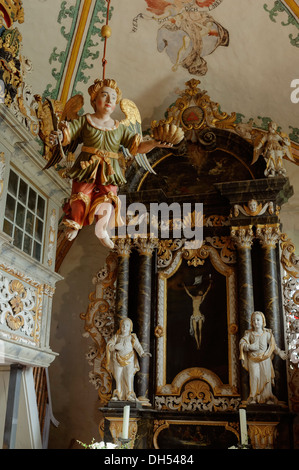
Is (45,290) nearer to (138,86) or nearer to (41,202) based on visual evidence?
(41,202)

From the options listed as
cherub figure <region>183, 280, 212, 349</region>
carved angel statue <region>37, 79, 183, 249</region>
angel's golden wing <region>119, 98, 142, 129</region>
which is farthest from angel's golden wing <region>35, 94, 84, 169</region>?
cherub figure <region>183, 280, 212, 349</region>

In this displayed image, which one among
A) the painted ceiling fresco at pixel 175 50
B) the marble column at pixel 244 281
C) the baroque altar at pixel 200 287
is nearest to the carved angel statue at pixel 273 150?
the baroque altar at pixel 200 287

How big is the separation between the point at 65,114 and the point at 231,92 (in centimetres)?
423

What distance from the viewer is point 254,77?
850cm

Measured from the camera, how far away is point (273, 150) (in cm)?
821

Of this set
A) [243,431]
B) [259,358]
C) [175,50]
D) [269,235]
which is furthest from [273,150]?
[243,431]

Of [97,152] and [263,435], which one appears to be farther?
[263,435]

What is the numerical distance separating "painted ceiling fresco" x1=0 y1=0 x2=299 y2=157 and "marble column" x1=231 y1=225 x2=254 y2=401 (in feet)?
5.93

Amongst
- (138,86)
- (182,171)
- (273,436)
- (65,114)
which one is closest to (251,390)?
(273,436)

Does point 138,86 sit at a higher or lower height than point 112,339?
higher

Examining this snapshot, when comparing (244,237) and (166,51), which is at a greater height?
(166,51)

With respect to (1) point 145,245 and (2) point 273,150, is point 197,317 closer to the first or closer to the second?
(1) point 145,245

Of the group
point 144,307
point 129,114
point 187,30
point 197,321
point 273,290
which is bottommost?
point 197,321

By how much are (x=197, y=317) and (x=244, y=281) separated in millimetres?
904
